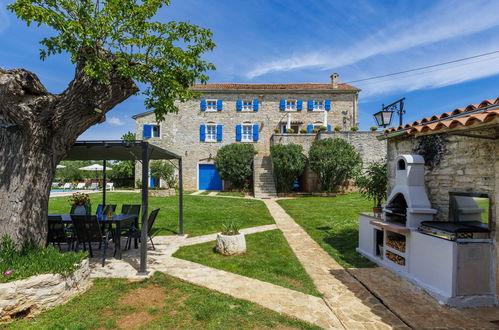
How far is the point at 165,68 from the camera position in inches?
181

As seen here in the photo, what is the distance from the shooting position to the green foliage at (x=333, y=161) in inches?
642

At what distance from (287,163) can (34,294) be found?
14.6 meters

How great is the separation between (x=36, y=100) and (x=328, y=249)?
6042 millimetres

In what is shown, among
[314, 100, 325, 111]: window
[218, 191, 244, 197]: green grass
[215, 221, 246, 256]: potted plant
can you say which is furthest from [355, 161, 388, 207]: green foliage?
[314, 100, 325, 111]: window

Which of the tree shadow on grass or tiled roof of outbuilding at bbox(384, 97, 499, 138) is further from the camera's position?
the tree shadow on grass

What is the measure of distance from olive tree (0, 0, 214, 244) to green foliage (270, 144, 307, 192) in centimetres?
1278

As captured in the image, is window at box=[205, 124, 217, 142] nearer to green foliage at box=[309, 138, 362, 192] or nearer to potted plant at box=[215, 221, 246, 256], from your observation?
green foliage at box=[309, 138, 362, 192]

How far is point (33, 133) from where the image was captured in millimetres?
3854

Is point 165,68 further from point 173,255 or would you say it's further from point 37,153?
point 173,255

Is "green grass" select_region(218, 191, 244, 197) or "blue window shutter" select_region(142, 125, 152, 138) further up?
"blue window shutter" select_region(142, 125, 152, 138)

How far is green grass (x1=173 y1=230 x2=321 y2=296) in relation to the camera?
13.9ft

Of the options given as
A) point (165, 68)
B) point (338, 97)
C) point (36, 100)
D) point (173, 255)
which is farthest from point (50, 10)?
point (338, 97)

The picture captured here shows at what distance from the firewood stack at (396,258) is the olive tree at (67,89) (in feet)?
15.0

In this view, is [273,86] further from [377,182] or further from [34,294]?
[34,294]
